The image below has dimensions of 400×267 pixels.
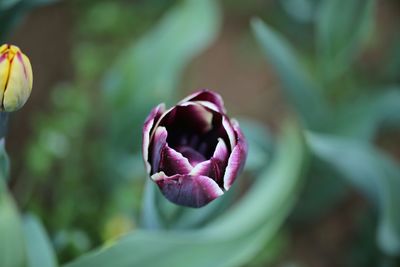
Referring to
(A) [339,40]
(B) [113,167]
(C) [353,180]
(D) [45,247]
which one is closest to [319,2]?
(A) [339,40]

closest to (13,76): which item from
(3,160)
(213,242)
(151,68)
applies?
(3,160)

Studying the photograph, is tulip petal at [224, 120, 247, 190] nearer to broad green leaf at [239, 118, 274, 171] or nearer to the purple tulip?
the purple tulip

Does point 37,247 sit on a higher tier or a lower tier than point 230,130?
lower

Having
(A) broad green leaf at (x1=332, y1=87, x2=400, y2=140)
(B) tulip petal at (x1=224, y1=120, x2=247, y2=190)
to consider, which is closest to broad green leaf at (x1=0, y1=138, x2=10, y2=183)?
(B) tulip petal at (x1=224, y1=120, x2=247, y2=190)

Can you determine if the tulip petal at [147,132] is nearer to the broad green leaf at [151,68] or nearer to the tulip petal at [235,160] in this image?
the tulip petal at [235,160]

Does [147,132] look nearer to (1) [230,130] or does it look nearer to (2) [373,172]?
(1) [230,130]

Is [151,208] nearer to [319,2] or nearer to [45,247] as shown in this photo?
[45,247]
